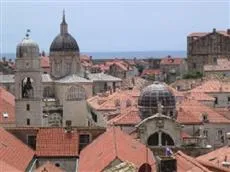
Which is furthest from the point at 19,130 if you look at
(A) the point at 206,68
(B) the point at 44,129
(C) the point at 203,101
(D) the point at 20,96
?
(A) the point at 206,68

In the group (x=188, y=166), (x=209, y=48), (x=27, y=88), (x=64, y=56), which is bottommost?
(x=188, y=166)

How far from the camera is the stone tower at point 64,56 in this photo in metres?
76.4

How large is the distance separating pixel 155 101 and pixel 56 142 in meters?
9.17

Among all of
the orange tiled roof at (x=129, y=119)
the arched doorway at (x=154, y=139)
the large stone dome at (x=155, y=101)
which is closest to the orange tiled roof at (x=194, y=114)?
the large stone dome at (x=155, y=101)

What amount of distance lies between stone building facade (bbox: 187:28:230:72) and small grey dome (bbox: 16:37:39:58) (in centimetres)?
8030

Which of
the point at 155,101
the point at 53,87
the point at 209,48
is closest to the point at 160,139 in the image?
the point at 155,101

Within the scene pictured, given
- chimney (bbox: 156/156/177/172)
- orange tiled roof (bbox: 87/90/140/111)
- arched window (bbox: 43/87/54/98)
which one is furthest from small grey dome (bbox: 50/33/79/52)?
chimney (bbox: 156/156/177/172)

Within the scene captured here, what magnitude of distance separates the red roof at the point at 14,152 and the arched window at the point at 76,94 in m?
28.8

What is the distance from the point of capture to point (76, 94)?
228ft

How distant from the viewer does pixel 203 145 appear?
4428 cm

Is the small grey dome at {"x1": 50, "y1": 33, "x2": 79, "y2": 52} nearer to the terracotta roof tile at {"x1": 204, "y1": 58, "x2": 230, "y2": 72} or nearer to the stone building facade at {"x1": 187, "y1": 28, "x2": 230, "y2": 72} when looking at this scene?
the terracotta roof tile at {"x1": 204, "y1": 58, "x2": 230, "y2": 72}

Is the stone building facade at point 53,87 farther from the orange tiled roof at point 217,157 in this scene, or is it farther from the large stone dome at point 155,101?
the orange tiled roof at point 217,157

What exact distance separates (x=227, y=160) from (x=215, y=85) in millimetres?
44589

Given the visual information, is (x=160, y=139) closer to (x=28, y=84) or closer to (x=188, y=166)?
(x=28, y=84)
